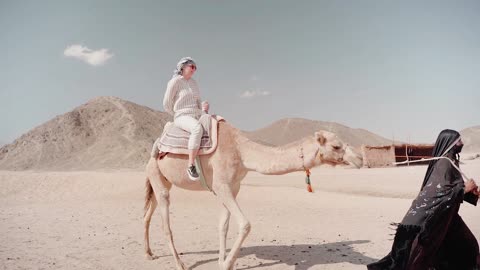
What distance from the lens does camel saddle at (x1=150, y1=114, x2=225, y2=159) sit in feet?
20.6

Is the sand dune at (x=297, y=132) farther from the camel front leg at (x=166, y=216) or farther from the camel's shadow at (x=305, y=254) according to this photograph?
the camel front leg at (x=166, y=216)

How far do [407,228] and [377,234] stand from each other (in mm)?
4599

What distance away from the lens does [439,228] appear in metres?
5.06

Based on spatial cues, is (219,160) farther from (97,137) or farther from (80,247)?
(97,137)

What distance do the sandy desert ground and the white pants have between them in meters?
2.49

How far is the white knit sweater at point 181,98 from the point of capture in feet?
22.4

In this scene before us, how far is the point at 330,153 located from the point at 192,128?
2.37 m

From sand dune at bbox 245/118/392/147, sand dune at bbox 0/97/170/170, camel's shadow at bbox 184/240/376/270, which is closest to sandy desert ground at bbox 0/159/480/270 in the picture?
camel's shadow at bbox 184/240/376/270

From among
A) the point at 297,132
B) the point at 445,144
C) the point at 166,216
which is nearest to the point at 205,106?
the point at 166,216

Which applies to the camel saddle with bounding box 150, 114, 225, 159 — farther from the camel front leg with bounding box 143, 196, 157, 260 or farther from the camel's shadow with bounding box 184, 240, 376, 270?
the camel's shadow with bounding box 184, 240, 376, 270

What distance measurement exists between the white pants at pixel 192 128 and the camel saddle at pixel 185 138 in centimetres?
10

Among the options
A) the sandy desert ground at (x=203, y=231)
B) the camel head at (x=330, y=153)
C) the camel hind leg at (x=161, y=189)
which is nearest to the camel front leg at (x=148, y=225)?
the sandy desert ground at (x=203, y=231)

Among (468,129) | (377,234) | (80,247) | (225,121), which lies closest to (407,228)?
(225,121)

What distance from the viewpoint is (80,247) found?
8125 mm
